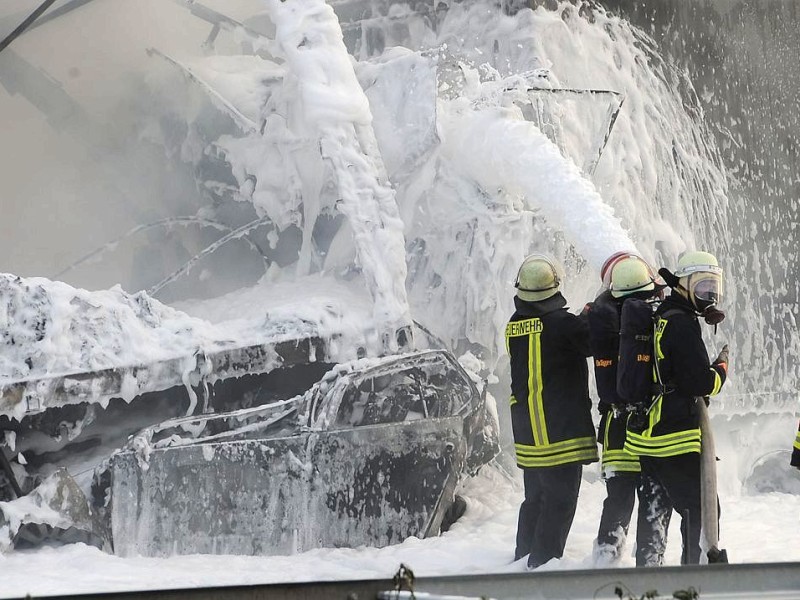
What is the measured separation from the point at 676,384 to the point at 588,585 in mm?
773

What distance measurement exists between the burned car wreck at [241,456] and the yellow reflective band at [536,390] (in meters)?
0.45

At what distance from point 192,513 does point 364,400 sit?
2.24 feet

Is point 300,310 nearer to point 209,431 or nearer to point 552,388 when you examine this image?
point 209,431

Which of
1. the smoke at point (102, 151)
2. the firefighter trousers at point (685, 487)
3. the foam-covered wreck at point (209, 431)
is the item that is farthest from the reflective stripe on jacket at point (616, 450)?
the smoke at point (102, 151)

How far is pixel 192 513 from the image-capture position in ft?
12.1

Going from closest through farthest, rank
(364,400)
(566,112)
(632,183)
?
(364,400)
(566,112)
(632,183)

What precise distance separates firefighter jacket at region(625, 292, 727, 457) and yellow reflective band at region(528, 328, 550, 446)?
0.36 m

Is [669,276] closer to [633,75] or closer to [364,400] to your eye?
[364,400]

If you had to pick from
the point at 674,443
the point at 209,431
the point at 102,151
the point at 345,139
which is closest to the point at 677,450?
the point at 674,443

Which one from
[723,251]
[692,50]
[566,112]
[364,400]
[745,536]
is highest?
[692,50]

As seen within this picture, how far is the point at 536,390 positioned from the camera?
3580mm

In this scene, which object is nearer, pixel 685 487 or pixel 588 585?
pixel 588 585

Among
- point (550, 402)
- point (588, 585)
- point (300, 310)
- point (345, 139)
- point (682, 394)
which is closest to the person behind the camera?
point (588, 585)

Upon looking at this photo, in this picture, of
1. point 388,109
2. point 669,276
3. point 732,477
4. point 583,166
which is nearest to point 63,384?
point 388,109
